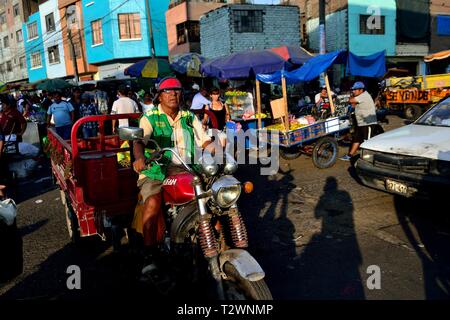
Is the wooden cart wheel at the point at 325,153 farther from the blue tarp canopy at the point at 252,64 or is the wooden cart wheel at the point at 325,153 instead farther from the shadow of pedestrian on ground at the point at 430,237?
the blue tarp canopy at the point at 252,64

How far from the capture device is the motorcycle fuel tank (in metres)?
2.98

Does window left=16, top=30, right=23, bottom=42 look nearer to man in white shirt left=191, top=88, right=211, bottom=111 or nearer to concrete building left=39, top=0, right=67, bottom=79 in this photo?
concrete building left=39, top=0, right=67, bottom=79

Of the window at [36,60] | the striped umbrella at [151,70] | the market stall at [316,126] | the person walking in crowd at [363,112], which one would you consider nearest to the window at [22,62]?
the window at [36,60]

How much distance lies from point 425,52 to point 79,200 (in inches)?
1089

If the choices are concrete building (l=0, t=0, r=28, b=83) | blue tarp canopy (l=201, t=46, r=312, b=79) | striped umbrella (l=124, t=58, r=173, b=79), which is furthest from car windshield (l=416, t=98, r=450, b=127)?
concrete building (l=0, t=0, r=28, b=83)

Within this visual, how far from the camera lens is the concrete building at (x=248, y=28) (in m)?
21.1

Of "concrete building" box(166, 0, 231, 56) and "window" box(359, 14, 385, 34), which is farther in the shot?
"concrete building" box(166, 0, 231, 56)

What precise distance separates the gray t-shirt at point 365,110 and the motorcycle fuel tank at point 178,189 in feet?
19.9

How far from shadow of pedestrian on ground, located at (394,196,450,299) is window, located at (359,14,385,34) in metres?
20.9

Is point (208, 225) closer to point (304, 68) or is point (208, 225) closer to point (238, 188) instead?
point (238, 188)

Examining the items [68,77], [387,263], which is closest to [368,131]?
[387,263]

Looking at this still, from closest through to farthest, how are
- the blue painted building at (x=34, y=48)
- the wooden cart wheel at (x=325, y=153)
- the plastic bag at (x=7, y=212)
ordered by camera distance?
the plastic bag at (x=7, y=212)
the wooden cart wheel at (x=325, y=153)
the blue painted building at (x=34, y=48)
